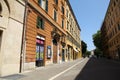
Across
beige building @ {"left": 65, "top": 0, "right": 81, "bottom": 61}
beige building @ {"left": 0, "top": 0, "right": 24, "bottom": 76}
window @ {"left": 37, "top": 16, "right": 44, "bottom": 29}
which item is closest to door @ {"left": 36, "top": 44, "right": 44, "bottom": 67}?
window @ {"left": 37, "top": 16, "right": 44, "bottom": 29}

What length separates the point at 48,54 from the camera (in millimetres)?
21109

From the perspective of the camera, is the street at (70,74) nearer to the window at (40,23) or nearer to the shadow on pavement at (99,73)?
the shadow on pavement at (99,73)

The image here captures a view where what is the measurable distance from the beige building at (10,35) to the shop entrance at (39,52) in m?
4.95

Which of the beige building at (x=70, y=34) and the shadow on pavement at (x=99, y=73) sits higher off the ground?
the beige building at (x=70, y=34)

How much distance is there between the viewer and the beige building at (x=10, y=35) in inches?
404

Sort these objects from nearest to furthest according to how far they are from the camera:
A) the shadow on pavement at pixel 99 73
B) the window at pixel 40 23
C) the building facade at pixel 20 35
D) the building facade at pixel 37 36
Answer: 1. the shadow on pavement at pixel 99 73
2. the building facade at pixel 20 35
3. the building facade at pixel 37 36
4. the window at pixel 40 23

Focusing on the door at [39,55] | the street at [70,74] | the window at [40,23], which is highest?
the window at [40,23]

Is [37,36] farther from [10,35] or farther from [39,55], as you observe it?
[10,35]

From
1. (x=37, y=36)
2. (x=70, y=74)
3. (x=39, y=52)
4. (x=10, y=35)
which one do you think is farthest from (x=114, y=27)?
(x=10, y=35)

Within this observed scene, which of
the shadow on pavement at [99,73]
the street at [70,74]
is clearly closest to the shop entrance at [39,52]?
the street at [70,74]

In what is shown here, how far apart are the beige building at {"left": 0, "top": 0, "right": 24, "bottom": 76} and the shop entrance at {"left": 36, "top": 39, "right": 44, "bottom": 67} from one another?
4.95m

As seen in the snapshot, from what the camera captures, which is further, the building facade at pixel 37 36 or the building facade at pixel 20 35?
the building facade at pixel 37 36

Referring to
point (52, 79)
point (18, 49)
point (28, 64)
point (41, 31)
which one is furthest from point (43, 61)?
point (52, 79)

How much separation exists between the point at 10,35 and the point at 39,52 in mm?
7091
